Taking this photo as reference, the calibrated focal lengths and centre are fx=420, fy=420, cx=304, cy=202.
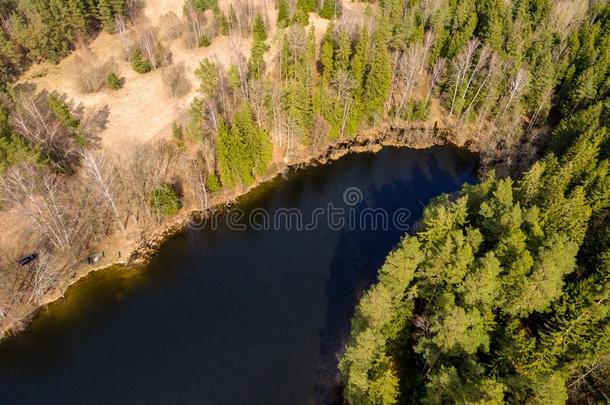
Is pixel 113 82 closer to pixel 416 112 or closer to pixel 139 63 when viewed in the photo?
pixel 139 63

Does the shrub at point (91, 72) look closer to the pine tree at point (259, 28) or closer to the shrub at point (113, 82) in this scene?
the shrub at point (113, 82)

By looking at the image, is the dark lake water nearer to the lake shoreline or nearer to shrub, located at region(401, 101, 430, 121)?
the lake shoreline

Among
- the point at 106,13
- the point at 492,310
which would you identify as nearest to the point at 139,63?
the point at 106,13

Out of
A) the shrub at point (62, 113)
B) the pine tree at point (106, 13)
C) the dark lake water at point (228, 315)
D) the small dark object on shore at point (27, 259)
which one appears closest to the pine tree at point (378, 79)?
the dark lake water at point (228, 315)

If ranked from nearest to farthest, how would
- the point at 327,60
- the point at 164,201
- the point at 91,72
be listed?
the point at 164,201
the point at 327,60
the point at 91,72

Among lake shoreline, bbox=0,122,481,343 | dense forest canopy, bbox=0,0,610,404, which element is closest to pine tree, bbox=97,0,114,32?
dense forest canopy, bbox=0,0,610,404

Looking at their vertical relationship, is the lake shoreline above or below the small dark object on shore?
below

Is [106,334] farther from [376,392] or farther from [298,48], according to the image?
[298,48]
